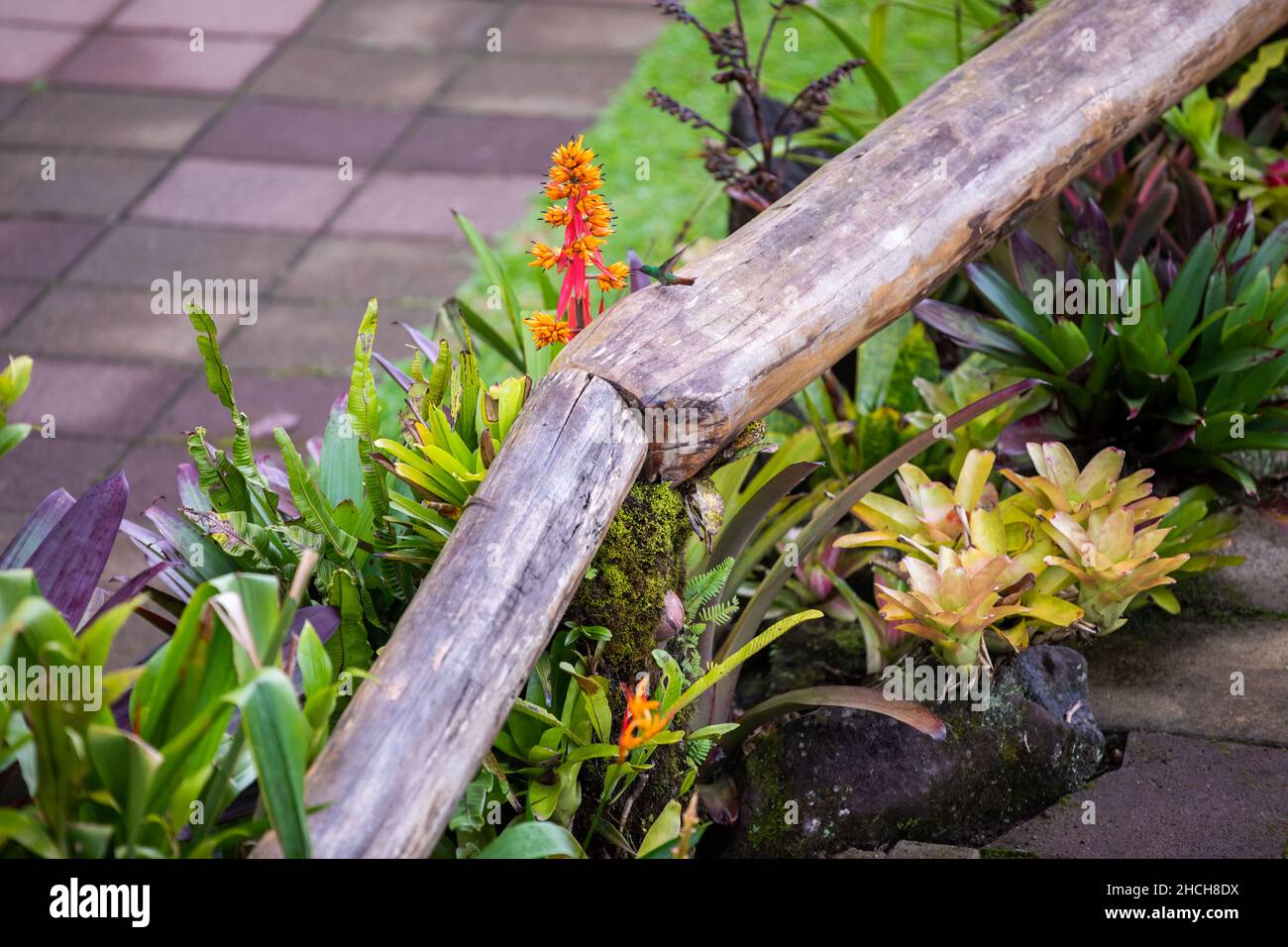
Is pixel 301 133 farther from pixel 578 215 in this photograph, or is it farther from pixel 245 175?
pixel 578 215

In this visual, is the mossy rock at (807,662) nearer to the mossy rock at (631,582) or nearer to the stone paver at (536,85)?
the mossy rock at (631,582)

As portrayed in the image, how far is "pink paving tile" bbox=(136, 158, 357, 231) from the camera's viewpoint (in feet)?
15.1

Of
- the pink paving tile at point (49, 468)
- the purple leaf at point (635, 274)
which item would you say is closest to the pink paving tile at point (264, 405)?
the pink paving tile at point (49, 468)

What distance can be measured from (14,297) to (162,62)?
1756 millimetres

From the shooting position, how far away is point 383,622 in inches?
81.3

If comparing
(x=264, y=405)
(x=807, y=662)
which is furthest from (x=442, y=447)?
Answer: (x=264, y=405)

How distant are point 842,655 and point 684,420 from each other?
2.64ft

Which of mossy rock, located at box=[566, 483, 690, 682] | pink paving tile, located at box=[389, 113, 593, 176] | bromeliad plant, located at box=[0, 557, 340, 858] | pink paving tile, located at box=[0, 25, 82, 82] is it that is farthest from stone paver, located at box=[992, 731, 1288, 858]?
pink paving tile, located at box=[0, 25, 82, 82]

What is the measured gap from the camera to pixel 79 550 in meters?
1.88
